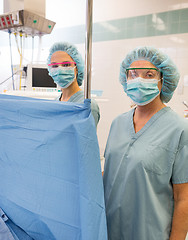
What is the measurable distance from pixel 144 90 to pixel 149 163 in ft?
1.11

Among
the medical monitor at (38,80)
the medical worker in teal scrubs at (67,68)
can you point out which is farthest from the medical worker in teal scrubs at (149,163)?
the medical monitor at (38,80)

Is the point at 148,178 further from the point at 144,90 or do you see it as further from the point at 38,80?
the point at 38,80

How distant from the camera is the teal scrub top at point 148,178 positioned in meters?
0.90

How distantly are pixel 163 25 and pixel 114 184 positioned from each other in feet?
8.09

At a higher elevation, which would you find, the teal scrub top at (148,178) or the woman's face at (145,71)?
the woman's face at (145,71)

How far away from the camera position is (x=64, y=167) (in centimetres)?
69

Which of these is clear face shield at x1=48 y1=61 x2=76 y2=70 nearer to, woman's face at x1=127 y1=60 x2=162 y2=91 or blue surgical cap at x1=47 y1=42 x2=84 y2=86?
blue surgical cap at x1=47 y1=42 x2=84 y2=86

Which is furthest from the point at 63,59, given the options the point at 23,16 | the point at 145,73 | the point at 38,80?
the point at 23,16

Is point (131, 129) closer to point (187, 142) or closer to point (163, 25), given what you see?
point (187, 142)

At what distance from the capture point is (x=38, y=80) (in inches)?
103

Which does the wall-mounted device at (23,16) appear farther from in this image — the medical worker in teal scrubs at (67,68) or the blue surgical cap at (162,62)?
the blue surgical cap at (162,62)

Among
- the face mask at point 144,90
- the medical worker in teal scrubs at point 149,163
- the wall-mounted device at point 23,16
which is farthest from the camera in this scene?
the wall-mounted device at point 23,16

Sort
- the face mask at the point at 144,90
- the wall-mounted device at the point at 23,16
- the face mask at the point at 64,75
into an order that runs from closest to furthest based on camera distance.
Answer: the face mask at the point at 144,90 < the face mask at the point at 64,75 < the wall-mounted device at the point at 23,16

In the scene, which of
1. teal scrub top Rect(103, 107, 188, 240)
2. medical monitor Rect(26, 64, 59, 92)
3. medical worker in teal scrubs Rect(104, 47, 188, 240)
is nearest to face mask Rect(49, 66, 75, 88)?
medical worker in teal scrubs Rect(104, 47, 188, 240)
